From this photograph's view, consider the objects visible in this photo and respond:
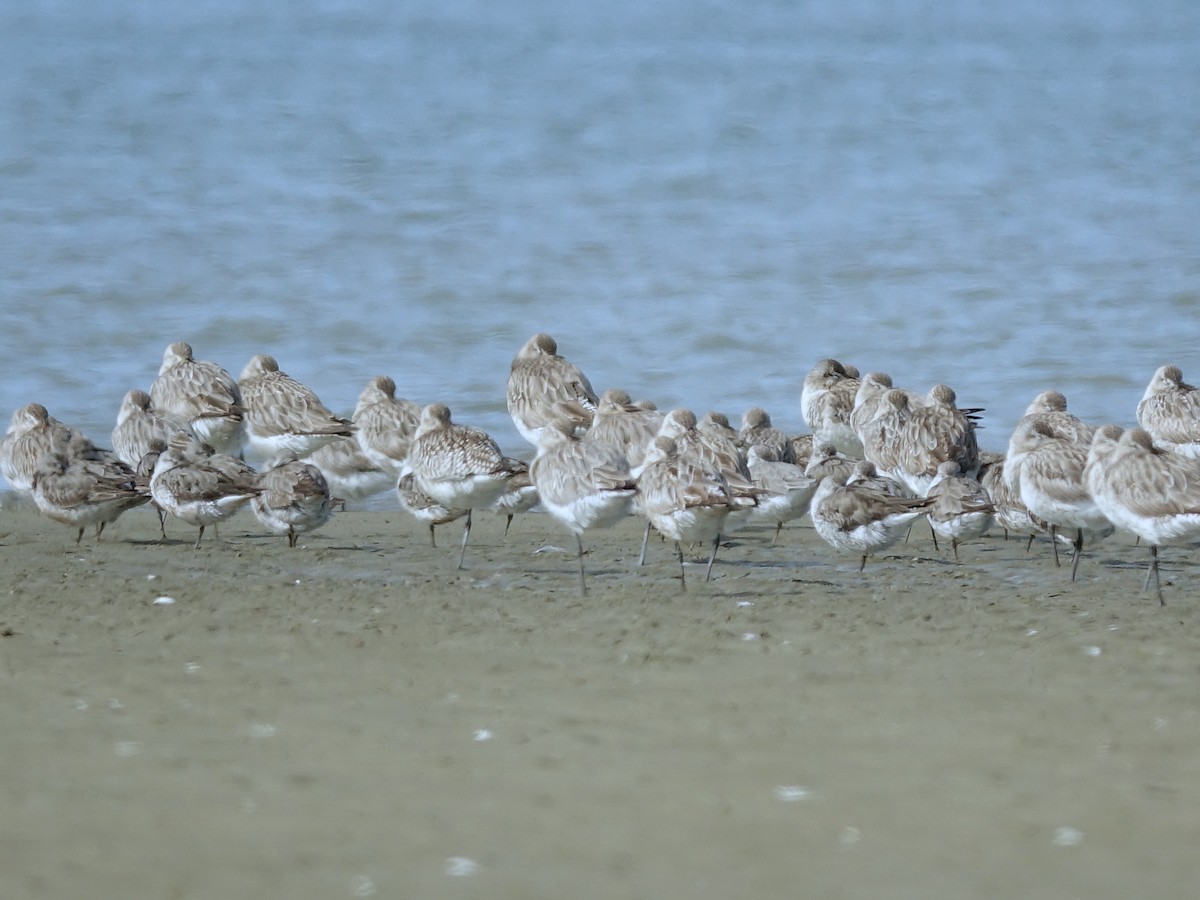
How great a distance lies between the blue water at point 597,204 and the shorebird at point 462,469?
4192mm

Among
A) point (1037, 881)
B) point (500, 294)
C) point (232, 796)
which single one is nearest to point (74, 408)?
point (500, 294)

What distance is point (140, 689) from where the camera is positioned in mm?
6930

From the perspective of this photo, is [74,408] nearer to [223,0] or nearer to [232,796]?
[232,796]

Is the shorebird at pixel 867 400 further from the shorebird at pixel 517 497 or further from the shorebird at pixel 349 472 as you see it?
the shorebird at pixel 349 472

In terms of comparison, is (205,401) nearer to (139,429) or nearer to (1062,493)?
(139,429)

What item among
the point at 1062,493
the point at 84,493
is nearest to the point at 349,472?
the point at 84,493

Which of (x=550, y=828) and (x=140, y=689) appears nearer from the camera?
(x=550, y=828)

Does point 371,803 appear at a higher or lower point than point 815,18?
lower

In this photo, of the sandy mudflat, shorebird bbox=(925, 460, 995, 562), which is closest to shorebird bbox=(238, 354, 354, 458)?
the sandy mudflat

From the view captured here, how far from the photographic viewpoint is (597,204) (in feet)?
97.8

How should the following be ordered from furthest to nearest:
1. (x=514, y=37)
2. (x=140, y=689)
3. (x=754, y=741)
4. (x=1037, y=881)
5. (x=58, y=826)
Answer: (x=514, y=37) → (x=140, y=689) → (x=754, y=741) → (x=58, y=826) → (x=1037, y=881)

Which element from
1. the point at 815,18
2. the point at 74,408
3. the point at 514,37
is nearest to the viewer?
the point at 74,408

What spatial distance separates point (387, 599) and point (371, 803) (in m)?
3.27

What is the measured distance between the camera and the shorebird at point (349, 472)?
1280cm
